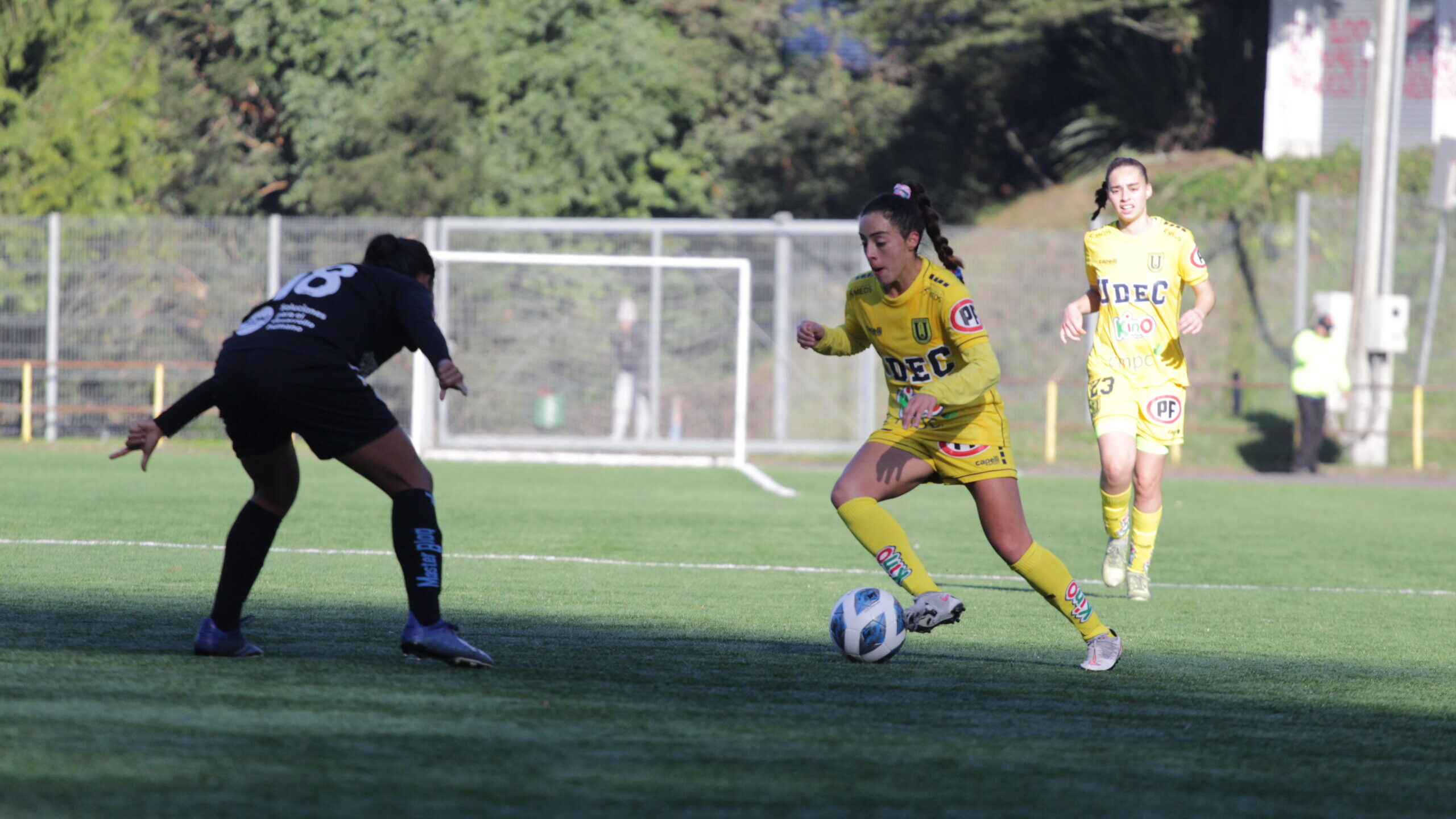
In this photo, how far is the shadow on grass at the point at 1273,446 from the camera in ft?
72.0

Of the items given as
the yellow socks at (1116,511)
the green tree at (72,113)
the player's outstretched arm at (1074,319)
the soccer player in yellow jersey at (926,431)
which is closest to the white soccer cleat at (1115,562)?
the yellow socks at (1116,511)

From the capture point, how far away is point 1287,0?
88.2 feet

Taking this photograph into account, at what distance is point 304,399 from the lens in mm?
4852

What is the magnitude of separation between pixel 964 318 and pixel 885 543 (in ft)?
2.73

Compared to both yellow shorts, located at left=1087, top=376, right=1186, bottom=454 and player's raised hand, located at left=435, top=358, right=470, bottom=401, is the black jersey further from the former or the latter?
yellow shorts, located at left=1087, top=376, right=1186, bottom=454

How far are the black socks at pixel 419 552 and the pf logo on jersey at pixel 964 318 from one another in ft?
6.06

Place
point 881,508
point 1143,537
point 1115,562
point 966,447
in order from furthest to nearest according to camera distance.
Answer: point 1115,562
point 1143,537
point 881,508
point 966,447

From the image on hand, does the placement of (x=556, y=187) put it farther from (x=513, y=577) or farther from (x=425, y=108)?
(x=513, y=577)

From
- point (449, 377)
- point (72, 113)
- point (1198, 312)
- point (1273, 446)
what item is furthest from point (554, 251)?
point (449, 377)

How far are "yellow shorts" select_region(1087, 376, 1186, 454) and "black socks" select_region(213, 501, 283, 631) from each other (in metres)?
4.28

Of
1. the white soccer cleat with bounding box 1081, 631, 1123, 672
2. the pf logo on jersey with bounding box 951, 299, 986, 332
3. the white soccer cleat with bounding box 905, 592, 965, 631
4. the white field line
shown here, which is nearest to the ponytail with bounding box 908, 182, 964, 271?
the pf logo on jersey with bounding box 951, 299, 986, 332

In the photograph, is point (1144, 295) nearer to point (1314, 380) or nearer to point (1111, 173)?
point (1111, 173)

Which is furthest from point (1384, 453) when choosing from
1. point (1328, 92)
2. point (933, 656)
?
point (933, 656)

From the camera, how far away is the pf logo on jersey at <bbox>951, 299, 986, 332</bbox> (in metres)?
5.45
